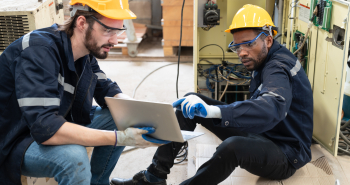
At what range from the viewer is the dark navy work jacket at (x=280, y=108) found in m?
1.57

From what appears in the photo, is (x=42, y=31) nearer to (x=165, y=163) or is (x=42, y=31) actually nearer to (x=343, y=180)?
(x=165, y=163)

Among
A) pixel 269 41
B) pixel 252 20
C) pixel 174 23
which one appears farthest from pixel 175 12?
pixel 269 41

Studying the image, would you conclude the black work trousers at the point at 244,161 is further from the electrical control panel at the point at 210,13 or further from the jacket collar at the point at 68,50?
the electrical control panel at the point at 210,13

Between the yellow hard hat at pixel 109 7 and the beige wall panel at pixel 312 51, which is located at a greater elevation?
the yellow hard hat at pixel 109 7

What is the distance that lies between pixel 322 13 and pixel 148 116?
4.90ft

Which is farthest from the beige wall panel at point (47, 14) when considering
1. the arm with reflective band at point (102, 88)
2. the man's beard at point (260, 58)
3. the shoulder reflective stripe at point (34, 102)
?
the man's beard at point (260, 58)

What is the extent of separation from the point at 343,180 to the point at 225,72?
1445 millimetres

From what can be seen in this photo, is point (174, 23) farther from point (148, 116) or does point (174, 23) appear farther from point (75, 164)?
point (75, 164)

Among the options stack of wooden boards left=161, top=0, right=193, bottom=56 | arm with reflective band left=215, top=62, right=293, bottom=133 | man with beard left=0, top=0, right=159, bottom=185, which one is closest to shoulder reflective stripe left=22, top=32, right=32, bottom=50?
man with beard left=0, top=0, right=159, bottom=185

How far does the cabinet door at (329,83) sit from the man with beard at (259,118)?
1.52ft

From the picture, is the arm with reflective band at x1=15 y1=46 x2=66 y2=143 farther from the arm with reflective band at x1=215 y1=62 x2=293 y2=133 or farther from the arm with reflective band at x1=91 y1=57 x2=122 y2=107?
the arm with reflective band at x1=215 y1=62 x2=293 y2=133

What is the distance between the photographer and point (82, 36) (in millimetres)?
1796

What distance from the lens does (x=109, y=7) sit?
1.78 metres

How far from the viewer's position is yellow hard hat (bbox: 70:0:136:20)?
Result: 1723mm
